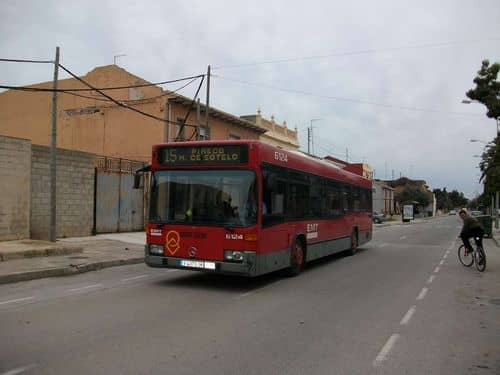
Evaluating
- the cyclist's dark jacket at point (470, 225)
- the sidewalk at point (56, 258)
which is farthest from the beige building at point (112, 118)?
the cyclist's dark jacket at point (470, 225)

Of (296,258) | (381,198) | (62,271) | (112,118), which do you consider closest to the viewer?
(62,271)

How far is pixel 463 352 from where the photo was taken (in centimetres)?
625

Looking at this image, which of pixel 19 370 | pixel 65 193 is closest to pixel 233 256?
pixel 19 370

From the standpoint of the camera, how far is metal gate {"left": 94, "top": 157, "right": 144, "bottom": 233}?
22.8 metres

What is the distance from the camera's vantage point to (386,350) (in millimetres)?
6238

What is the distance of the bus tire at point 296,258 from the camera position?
482 inches

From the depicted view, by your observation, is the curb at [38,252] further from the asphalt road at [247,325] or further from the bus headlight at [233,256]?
the bus headlight at [233,256]

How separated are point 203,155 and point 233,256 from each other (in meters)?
2.18

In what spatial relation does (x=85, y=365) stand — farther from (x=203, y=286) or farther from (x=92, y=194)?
(x=92, y=194)

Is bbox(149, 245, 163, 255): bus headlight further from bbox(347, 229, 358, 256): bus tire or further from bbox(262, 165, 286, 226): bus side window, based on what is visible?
bbox(347, 229, 358, 256): bus tire

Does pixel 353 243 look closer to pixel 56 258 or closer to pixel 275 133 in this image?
pixel 56 258

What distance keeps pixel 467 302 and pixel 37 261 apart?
412 inches

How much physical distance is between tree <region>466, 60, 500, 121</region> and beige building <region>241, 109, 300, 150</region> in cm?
2152

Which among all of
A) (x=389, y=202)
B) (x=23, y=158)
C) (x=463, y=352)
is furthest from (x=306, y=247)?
(x=389, y=202)
